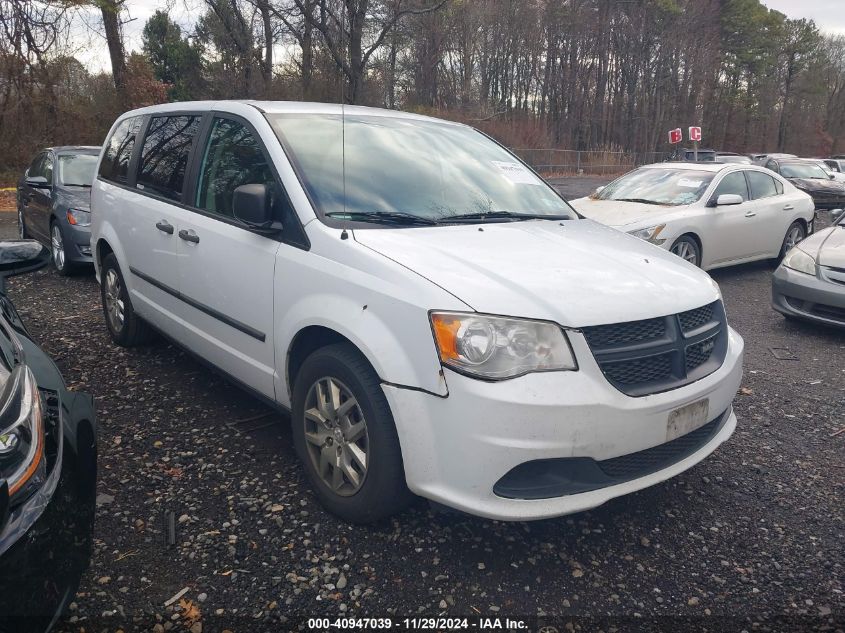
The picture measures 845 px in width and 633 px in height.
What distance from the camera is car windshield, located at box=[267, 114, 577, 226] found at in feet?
10.8

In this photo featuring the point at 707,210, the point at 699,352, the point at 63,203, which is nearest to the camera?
the point at 699,352

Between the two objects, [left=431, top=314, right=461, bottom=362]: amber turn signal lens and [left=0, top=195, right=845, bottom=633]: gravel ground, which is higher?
[left=431, top=314, right=461, bottom=362]: amber turn signal lens

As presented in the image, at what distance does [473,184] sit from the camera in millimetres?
3783

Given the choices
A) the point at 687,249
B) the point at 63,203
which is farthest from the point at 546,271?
the point at 63,203

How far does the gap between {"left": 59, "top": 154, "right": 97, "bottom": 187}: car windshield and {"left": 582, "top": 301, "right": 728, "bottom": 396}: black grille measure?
24.8 ft

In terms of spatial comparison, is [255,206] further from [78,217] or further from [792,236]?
[792,236]

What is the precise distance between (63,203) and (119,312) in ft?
11.7

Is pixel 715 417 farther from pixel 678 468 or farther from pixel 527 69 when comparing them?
pixel 527 69

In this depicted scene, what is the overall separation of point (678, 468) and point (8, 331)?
269 centimetres

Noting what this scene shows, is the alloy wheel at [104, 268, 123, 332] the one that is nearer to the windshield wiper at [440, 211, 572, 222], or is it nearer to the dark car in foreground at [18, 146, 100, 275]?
the dark car in foreground at [18, 146, 100, 275]

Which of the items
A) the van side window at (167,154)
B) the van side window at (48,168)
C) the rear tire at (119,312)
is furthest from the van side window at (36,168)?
the van side window at (167,154)

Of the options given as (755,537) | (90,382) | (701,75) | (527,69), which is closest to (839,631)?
(755,537)

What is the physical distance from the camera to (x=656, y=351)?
2.73 meters

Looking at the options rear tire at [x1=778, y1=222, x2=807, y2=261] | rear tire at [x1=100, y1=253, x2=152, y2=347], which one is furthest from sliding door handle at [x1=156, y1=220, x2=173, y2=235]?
rear tire at [x1=778, y1=222, x2=807, y2=261]
